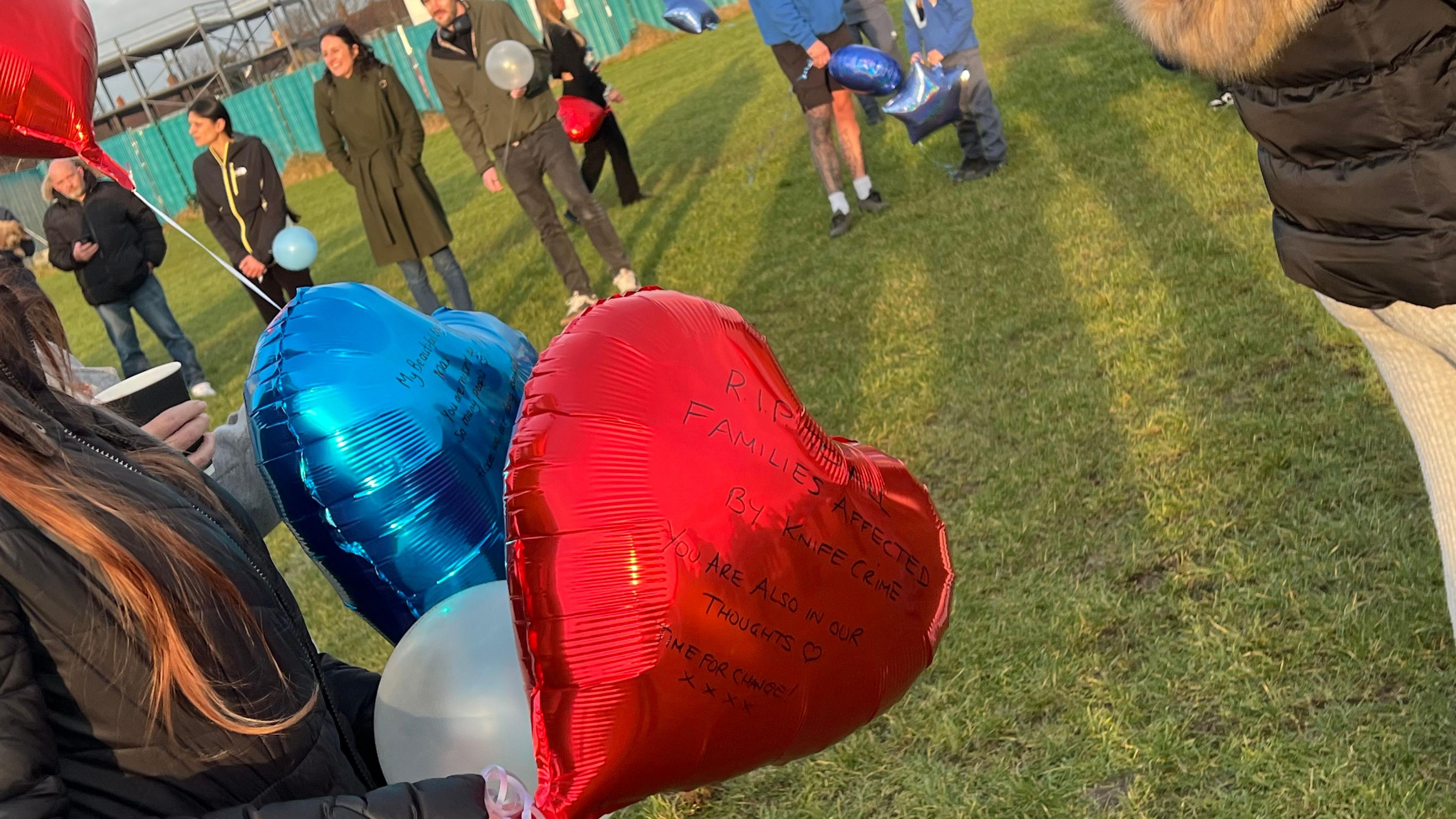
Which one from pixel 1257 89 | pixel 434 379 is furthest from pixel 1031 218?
pixel 434 379

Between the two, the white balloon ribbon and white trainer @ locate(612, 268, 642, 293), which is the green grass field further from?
the white balloon ribbon

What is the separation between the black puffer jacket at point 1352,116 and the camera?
149cm

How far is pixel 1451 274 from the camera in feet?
5.18

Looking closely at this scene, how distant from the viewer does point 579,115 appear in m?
8.58

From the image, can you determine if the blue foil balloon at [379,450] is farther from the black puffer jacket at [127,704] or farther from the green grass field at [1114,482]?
the green grass field at [1114,482]

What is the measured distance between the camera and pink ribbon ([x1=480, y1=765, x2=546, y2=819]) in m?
1.19

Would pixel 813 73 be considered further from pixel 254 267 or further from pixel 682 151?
pixel 682 151

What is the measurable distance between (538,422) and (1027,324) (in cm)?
380

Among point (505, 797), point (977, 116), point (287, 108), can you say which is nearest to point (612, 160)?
point (977, 116)

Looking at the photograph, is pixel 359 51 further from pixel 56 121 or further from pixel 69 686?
pixel 69 686

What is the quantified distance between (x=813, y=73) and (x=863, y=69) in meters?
0.32

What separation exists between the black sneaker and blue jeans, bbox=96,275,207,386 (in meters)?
4.73

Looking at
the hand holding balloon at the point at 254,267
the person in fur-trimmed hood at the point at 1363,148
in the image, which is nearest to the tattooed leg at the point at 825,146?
the hand holding balloon at the point at 254,267

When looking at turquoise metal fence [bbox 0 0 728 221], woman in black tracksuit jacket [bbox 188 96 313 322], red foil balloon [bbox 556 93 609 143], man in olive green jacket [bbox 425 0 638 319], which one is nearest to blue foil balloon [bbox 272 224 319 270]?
woman in black tracksuit jacket [bbox 188 96 313 322]
